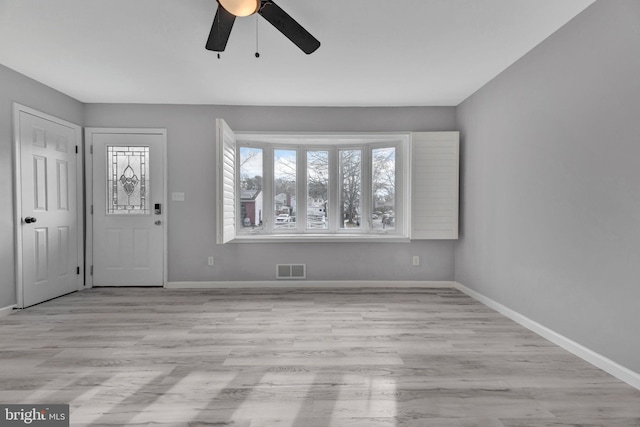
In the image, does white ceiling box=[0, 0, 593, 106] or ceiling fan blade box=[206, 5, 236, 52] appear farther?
white ceiling box=[0, 0, 593, 106]

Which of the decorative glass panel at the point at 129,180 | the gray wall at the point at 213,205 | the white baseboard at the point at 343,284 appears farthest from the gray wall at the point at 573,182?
the decorative glass panel at the point at 129,180

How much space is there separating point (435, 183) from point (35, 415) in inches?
160

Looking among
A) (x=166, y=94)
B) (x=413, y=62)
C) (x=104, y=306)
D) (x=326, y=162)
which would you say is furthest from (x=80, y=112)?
(x=413, y=62)

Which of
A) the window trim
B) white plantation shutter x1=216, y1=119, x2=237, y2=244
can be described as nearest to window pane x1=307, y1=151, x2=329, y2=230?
the window trim

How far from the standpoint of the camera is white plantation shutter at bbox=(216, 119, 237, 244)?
3.24m

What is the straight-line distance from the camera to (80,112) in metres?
3.97

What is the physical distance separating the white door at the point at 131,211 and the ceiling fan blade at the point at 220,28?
7.77ft

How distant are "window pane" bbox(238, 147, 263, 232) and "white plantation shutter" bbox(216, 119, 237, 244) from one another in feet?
2.03

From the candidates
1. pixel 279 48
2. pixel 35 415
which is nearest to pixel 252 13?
pixel 279 48

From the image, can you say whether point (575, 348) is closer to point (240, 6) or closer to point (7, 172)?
point (240, 6)

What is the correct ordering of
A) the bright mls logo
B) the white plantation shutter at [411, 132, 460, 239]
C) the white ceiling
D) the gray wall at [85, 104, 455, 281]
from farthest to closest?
the gray wall at [85, 104, 455, 281], the white plantation shutter at [411, 132, 460, 239], the white ceiling, the bright mls logo

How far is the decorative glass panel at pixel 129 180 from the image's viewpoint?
13.3 ft

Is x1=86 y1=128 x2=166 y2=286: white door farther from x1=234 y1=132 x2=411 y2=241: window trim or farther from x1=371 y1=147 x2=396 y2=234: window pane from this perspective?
x1=371 y1=147 x2=396 y2=234: window pane

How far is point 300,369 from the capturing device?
6.72 ft
